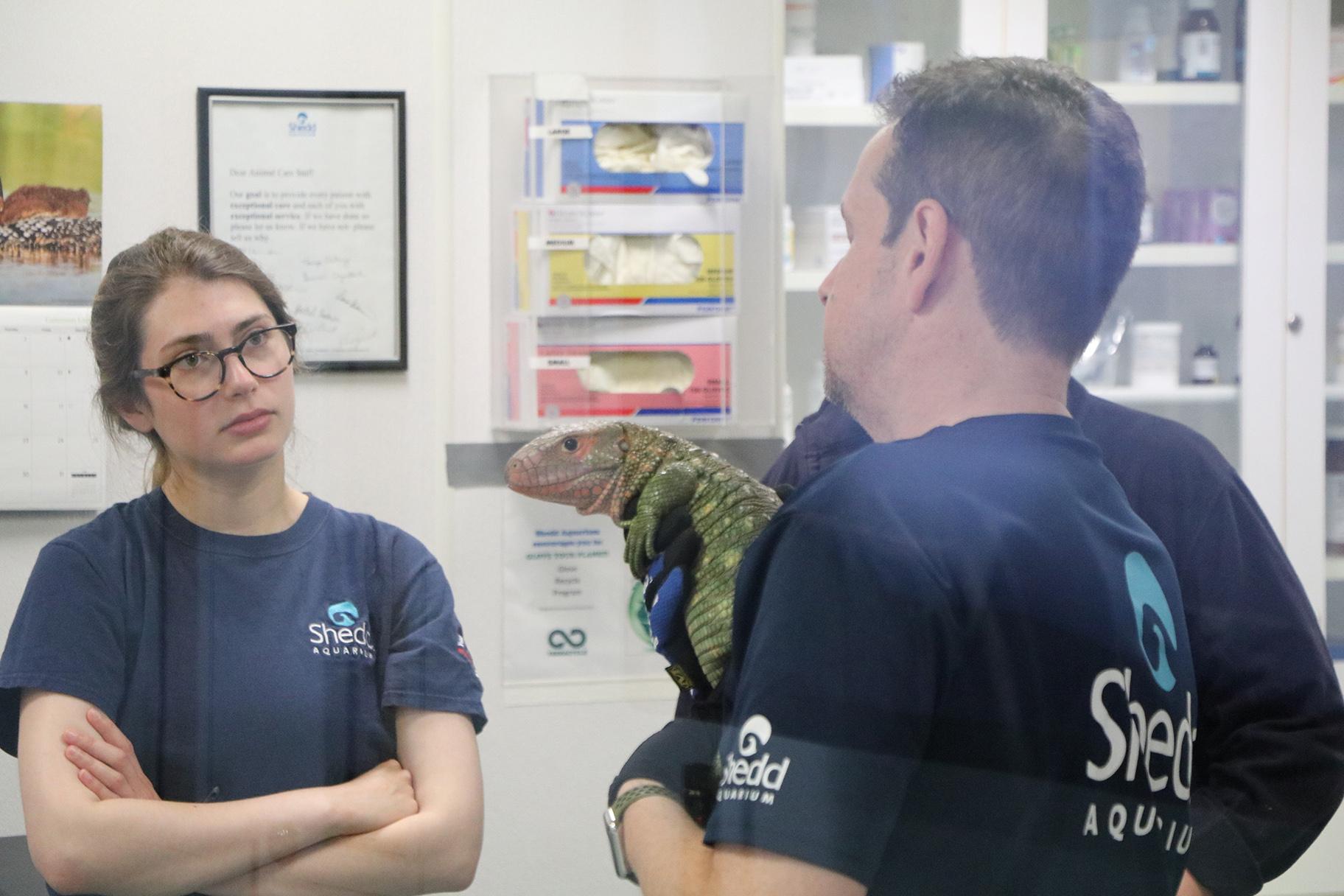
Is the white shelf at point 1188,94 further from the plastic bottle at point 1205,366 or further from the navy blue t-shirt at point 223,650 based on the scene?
the navy blue t-shirt at point 223,650

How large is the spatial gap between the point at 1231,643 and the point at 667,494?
0.35m

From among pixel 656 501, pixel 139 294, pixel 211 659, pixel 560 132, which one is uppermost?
pixel 560 132

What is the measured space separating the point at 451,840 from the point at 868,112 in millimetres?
516

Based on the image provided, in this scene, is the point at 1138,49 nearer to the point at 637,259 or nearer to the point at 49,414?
the point at 637,259

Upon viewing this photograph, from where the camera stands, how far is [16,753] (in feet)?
2.09

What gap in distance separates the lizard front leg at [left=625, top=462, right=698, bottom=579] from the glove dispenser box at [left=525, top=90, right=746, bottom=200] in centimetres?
19

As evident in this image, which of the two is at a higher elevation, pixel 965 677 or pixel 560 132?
pixel 560 132

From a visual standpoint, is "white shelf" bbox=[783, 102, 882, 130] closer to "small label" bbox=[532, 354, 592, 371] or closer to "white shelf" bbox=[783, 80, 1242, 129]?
"white shelf" bbox=[783, 80, 1242, 129]

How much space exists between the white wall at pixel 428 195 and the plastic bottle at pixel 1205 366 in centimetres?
34

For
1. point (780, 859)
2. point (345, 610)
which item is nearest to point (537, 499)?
point (345, 610)

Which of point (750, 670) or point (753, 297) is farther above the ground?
point (753, 297)

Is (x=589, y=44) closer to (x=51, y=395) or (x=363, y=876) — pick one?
(x=51, y=395)

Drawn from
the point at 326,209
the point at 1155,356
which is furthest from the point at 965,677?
the point at 326,209

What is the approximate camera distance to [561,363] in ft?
2.24
